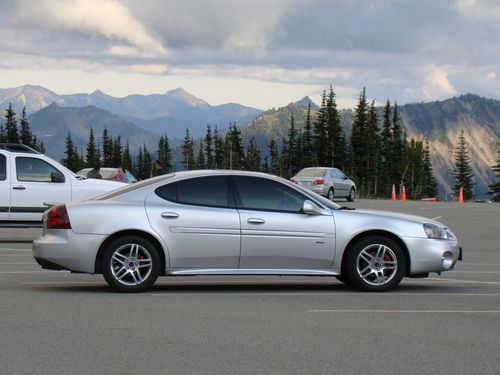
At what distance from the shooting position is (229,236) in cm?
1122

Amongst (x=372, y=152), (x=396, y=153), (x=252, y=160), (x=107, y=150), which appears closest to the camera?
(x=372, y=152)

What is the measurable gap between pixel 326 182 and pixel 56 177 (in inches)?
882

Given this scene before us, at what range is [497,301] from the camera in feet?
35.8

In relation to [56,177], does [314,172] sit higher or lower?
higher

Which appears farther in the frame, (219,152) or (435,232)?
(219,152)

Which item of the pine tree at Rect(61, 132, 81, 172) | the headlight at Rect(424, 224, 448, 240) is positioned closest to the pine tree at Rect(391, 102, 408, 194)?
the pine tree at Rect(61, 132, 81, 172)

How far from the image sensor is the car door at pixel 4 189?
19.2 metres

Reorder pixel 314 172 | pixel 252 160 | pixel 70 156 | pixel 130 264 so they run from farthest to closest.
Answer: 1. pixel 252 160
2. pixel 70 156
3. pixel 314 172
4. pixel 130 264

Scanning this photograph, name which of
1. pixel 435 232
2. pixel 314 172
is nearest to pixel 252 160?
pixel 314 172

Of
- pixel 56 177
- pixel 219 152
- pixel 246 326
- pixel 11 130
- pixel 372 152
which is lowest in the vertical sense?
pixel 246 326

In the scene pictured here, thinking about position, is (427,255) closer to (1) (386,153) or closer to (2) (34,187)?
(2) (34,187)

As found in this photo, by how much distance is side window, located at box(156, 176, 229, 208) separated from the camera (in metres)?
11.4

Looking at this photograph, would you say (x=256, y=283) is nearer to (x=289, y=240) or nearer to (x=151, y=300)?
(x=289, y=240)

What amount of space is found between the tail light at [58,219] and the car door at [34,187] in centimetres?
813
